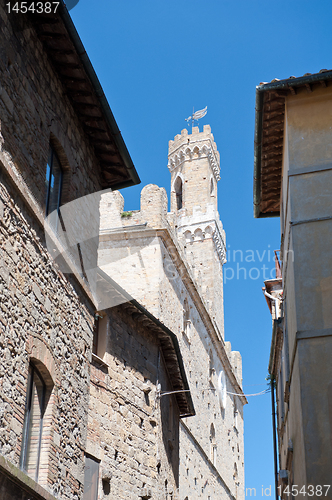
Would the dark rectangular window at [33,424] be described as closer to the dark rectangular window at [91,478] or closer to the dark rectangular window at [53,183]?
the dark rectangular window at [53,183]

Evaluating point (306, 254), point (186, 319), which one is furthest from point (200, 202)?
point (306, 254)

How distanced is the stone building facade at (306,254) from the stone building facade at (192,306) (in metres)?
6.31

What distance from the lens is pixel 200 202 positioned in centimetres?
3850

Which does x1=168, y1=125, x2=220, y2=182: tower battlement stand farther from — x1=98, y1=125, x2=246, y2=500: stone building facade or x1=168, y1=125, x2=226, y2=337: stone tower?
x1=98, y1=125, x2=246, y2=500: stone building facade

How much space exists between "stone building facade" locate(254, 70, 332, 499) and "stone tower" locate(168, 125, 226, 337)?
74.8ft

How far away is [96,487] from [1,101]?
20.4ft

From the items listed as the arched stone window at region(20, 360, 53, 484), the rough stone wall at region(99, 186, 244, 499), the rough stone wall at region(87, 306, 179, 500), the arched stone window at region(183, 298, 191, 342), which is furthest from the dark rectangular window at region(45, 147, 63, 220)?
the arched stone window at region(183, 298, 191, 342)

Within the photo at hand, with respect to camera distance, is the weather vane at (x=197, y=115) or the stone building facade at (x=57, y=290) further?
the weather vane at (x=197, y=115)

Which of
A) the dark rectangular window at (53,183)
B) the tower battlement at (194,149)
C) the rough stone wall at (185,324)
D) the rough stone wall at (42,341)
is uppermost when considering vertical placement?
the tower battlement at (194,149)

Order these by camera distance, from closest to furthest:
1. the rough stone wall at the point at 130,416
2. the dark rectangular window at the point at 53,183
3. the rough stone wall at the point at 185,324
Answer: the dark rectangular window at the point at 53,183 < the rough stone wall at the point at 130,416 < the rough stone wall at the point at 185,324

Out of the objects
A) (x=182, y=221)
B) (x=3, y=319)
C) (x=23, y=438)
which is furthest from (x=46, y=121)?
(x=182, y=221)

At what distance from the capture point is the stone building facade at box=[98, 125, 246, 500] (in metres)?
19.6

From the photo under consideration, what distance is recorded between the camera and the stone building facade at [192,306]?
19.6 m

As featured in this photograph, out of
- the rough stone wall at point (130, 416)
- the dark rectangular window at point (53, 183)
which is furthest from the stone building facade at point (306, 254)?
the dark rectangular window at point (53, 183)
